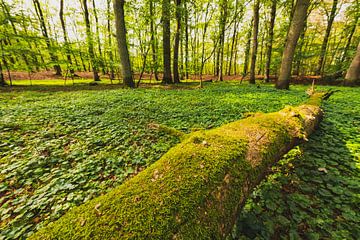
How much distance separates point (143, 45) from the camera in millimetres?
9617

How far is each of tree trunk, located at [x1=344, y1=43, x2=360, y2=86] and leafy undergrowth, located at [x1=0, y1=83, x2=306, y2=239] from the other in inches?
344

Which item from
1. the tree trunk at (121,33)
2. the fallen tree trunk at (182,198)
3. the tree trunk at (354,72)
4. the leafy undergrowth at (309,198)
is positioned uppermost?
the tree trunk at (121,33)

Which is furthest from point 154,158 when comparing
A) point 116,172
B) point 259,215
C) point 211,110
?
point 211,110

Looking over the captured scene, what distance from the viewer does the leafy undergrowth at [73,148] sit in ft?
6.09

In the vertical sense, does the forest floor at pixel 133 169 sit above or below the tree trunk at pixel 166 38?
below

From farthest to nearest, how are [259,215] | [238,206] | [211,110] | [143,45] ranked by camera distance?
[143,45] → [211,110] → [259,215] → [238,206]

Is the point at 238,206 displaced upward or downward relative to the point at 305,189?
upward

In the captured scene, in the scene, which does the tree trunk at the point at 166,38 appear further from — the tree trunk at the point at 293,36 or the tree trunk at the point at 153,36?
the tree trunk at the point at 293,36

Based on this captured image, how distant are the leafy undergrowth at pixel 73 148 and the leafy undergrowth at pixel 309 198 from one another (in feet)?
4.00

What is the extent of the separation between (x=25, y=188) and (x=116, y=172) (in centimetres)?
116

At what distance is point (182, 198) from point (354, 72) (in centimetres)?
1417

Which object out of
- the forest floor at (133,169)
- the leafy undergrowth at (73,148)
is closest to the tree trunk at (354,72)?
the forest floor at (133,169)

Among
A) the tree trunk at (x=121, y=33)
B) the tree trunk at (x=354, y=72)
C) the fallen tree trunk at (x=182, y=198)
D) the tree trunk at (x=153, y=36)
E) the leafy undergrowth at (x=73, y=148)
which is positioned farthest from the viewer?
the tree trunk at (x=354, y=72)

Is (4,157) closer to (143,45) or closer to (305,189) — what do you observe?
(305,189)
